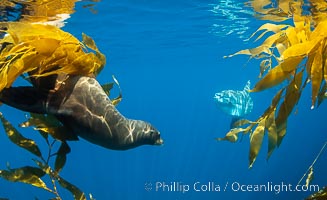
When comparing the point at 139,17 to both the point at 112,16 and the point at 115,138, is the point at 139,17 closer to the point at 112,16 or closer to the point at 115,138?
the point at 112,16

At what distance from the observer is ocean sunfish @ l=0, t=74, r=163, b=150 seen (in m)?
2.78

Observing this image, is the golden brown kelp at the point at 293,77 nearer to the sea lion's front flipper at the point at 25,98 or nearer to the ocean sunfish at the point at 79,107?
the ocean sunfish at the point at 79,107

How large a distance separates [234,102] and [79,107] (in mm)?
12346

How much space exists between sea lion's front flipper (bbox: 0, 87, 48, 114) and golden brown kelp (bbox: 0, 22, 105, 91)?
0.09 metres

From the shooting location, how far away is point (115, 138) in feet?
9.45

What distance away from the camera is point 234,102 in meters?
14.6

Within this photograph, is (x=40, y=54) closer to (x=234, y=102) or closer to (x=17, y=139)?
(x=17, y=139)

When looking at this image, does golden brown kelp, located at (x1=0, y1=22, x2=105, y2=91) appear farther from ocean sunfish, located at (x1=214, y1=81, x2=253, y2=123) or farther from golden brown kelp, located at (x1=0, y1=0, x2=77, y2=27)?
ocean sunfish, located at (x1=214, y1=81, x2=253, y2=123)

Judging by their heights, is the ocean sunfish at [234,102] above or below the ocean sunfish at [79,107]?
below

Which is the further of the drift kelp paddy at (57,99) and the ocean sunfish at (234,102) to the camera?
the ocean sunfish at (234,102)

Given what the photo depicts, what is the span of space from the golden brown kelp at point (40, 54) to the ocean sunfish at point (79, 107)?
0.35 ft

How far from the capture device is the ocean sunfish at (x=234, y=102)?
1435 cm

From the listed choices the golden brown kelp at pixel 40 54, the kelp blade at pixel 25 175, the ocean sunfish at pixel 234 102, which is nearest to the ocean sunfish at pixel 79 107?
the golden brown kelp at pixel 40 54

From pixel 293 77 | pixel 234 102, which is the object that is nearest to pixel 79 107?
pixel 293 77
